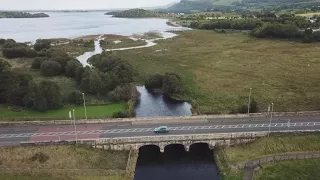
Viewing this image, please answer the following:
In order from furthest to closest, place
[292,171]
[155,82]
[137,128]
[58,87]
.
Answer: [155,82] < [58,87] < [137,128] < [292,171]

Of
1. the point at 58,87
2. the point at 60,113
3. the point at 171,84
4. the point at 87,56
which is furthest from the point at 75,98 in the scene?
the point at 87,56

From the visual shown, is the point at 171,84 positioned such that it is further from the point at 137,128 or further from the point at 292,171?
the point at 292,171

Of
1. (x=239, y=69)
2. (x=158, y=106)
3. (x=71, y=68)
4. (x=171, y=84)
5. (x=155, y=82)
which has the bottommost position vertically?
(x=158, y=106)

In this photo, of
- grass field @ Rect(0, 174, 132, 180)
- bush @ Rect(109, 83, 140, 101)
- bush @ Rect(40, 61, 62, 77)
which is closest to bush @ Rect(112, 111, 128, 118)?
bush @ Rect(109, 83, 140, 101)

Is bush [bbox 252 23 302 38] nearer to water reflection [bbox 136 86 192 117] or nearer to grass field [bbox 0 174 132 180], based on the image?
water reflection [bbox 136 86 192 117]

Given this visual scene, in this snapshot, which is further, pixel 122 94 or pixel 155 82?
pixel 155 82

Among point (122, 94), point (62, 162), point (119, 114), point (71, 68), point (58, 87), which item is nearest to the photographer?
point (62, 162)

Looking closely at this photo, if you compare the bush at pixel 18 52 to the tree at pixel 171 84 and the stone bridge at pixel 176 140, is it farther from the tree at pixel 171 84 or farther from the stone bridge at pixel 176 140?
the stone bridge at pixel 176 140
